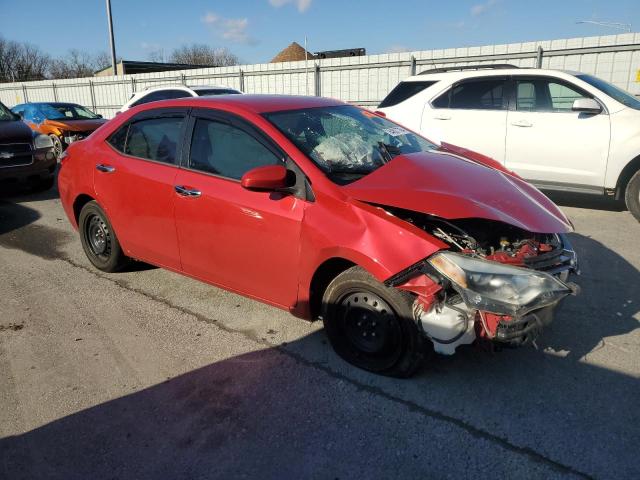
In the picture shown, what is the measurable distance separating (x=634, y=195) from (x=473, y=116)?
2.36 metres

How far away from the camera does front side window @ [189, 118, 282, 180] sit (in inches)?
137

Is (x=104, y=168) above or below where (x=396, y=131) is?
below

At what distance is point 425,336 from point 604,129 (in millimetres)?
5084

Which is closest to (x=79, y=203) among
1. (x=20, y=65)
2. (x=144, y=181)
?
(x=144, y=181)

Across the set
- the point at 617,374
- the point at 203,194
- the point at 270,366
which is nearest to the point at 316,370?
the point at 270,366

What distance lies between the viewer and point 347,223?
299cm

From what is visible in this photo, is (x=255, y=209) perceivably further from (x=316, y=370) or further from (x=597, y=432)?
(x=597, y=432)

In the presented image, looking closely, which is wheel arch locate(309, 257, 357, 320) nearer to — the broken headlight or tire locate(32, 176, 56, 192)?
the broken headlight

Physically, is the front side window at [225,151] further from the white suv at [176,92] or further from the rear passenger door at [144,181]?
the white suv at [176,92]

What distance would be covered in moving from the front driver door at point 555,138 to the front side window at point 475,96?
0.81 feet

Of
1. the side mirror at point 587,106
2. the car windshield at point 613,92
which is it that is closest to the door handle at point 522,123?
the side mirror at point 587,106

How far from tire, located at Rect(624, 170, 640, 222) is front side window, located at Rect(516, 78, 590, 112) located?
1.23 m

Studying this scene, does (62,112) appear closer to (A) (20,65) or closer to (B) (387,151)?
(B) (387,151)

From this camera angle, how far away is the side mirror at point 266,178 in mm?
3105
